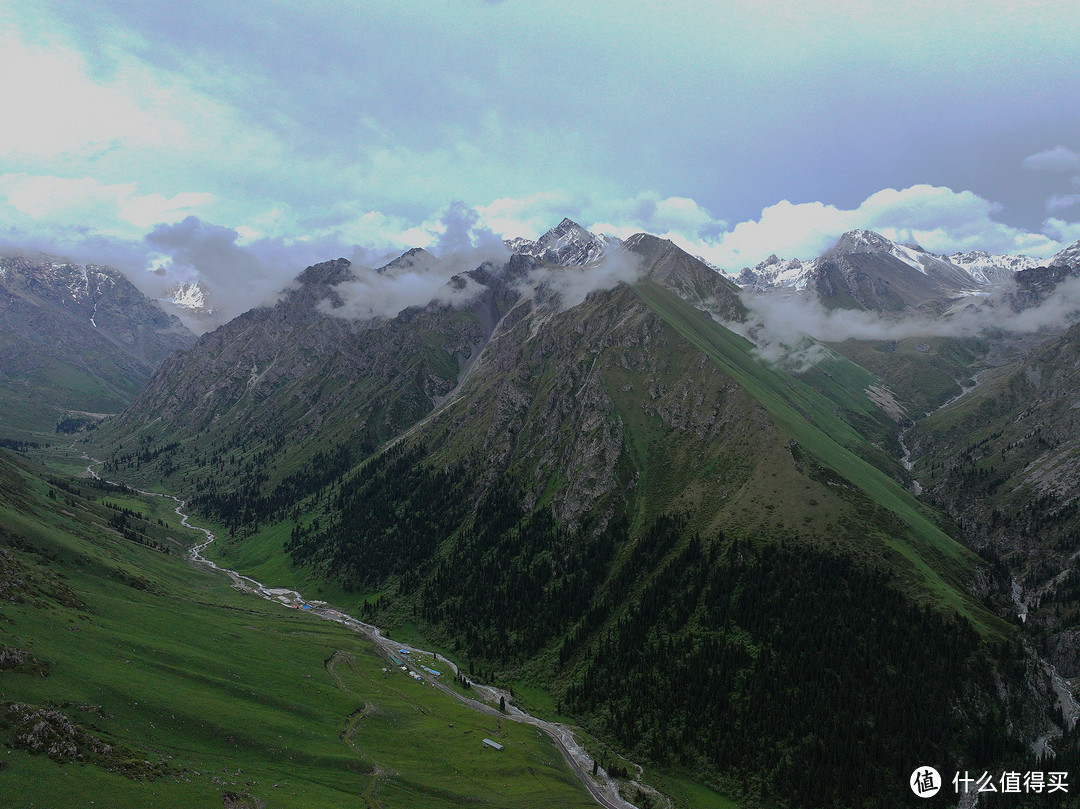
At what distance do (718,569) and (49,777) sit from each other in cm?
17033

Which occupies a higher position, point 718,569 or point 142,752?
point 718,569

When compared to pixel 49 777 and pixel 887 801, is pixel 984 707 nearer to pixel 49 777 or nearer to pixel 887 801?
pixel 887 801

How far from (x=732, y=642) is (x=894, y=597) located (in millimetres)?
50231

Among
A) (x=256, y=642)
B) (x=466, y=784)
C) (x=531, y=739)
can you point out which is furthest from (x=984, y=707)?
(x=256, y=642)

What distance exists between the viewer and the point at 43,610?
108 meters

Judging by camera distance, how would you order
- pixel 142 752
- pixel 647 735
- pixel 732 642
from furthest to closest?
1. pixel 732 642
2. pixel 647 735
3. pixel 142 752

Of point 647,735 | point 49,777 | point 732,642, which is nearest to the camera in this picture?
point 49,777

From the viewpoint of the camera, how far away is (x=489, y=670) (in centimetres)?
18600

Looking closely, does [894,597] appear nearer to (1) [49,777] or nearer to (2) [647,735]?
(2) [647,735]

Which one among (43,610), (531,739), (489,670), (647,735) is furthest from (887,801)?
(43,610)

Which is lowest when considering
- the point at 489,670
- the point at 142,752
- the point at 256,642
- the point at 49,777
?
the point at 489,670

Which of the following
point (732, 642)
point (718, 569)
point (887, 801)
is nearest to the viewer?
point (887, 801)

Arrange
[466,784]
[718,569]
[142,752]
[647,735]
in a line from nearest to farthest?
[142,752]
[466,784]
[647,735]
[718,569]

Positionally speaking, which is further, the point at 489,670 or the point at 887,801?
the point at 489,670
